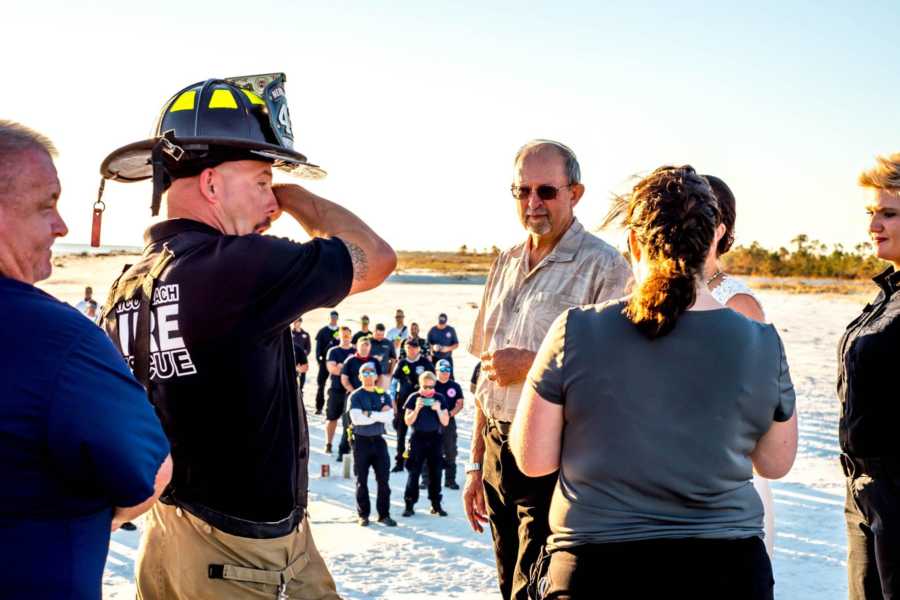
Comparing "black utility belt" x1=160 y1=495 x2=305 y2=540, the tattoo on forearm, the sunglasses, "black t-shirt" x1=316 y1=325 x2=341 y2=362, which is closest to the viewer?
"black utility belt" x1=160 y1=495 x2=305 y2=540

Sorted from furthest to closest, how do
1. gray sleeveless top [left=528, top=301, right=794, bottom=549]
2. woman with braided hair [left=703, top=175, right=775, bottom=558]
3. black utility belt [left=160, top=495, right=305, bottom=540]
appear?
woman with braided hair [left=703, top=175, right=775, bottom=558] → black utility belt [left=160, top=495, right=305, bottom=540] → gray sleeveless top [left=528, top=301, right=794, bottom=549]

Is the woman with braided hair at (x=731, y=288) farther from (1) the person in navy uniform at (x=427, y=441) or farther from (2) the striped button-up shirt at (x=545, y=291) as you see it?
(1) the person in navy uniform at (x=427, y=441)

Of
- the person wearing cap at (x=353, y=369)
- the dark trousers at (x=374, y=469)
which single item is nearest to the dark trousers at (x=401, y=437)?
the person wearing cap at (x=353, y=369)

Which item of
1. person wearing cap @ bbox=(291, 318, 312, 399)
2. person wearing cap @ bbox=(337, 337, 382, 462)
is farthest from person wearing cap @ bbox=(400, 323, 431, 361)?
person wearing cap @ bbox=(291, 318, 312, 399)

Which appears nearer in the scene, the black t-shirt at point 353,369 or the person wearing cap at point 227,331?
the person wearing cap at point 227,331

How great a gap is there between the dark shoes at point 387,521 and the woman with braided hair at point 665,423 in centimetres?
748

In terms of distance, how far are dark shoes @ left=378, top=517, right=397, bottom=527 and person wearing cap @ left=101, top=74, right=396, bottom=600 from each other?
7.22 m

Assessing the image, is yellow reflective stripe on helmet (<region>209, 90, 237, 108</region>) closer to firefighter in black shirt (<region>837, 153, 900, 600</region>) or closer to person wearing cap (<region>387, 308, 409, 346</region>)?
firefighter in black shirt (<region>837, 153, 900, 600</region>)

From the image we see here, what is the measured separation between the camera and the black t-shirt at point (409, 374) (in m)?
12.8

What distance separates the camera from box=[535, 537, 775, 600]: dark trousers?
83.2 inches

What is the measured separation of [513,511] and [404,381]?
959 centimetres

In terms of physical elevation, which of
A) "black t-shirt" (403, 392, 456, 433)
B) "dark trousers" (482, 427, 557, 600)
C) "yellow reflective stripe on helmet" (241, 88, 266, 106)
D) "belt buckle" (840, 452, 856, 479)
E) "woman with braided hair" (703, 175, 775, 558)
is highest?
"yellow reflective stripe on helmet" (241, 88, 266, 106)

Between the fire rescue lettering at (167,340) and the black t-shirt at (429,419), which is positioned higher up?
the fire rescue lettering at (167,340)

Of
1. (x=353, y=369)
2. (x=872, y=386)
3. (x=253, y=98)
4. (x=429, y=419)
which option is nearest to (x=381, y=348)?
(x=353, y=369)
